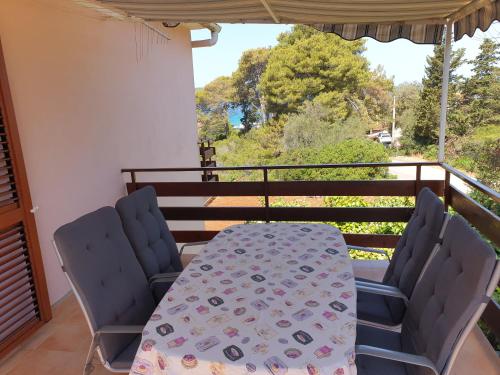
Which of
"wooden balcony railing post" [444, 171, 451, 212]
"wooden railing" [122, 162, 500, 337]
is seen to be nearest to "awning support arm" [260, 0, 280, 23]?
"wooden railing" [122, 162, 500, 337]

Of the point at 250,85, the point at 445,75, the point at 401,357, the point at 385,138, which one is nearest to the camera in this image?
the point at 401,357

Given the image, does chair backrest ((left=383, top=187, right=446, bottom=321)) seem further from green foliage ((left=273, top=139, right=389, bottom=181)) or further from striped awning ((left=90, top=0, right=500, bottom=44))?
green foliage ((left=273, top=139, right=389, bottom=181))

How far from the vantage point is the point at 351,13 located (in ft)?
8.56

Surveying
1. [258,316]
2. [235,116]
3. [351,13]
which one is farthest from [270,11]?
[235,116]

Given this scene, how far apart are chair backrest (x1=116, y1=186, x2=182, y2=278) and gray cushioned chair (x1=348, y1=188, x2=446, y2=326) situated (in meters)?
1.10

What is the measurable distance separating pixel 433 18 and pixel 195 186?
2.41m

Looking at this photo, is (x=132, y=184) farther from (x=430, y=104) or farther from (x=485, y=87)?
(x=430, y=104)

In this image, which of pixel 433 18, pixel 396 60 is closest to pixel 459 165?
pixel 396 60

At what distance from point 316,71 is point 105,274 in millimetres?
15497

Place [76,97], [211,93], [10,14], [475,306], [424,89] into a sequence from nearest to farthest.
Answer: [475,306] < [10,14] < [76,97] < [424,89] < [211,93]

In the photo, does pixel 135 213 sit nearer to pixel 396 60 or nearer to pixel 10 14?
pixel 10 14

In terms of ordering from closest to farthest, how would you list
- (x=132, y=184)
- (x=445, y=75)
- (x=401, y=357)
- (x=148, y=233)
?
(x=401, y=357) → (x=148, y=233) → (x=445, y=75) → (x=132, y=184)

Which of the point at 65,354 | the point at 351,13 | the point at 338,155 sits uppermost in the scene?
the point at 351,13

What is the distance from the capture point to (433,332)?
1.28m
